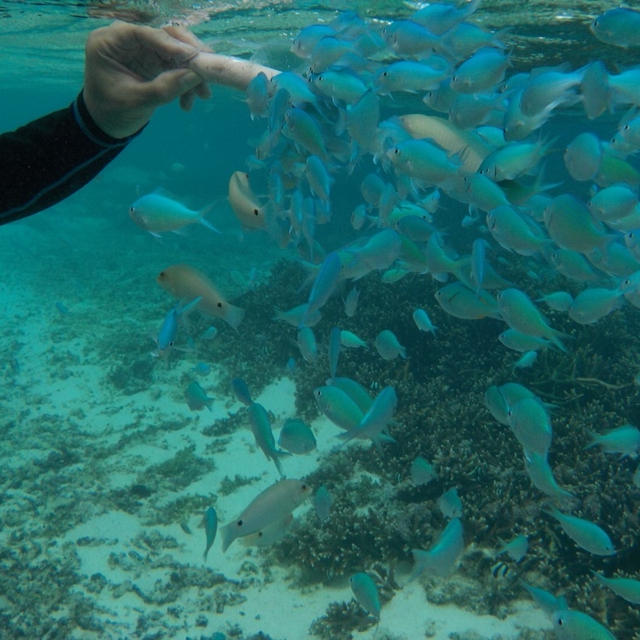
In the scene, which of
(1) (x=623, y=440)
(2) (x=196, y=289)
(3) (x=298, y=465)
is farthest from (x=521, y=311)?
(3) (x=298, y=465)

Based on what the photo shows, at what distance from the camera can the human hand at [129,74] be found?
6.35 feet

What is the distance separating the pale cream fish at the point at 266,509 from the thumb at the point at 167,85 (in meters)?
3.21

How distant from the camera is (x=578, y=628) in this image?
3.30 metres

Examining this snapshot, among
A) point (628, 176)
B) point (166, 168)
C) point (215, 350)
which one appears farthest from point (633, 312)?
point (166, 168)

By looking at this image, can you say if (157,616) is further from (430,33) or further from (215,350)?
(430,33)

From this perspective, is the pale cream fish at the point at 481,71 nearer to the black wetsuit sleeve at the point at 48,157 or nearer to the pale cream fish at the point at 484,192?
A: the pale cream fish at the point at 484,192

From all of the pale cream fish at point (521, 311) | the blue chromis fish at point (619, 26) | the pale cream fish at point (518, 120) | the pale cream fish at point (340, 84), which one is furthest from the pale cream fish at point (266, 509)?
the blue chromis fish at point (619, 26)

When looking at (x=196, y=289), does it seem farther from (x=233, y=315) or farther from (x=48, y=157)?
(x=48, y=157)

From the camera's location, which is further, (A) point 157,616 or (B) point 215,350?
(B) point 215,350

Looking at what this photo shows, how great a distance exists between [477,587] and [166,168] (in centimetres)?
3983

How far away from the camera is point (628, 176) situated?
5000mm

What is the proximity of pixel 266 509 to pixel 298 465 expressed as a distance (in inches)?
137

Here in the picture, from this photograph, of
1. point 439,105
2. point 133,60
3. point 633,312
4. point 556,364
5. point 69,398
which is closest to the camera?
point 133,60

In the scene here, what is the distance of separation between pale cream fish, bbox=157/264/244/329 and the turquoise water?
Answer: 0.67 metres
